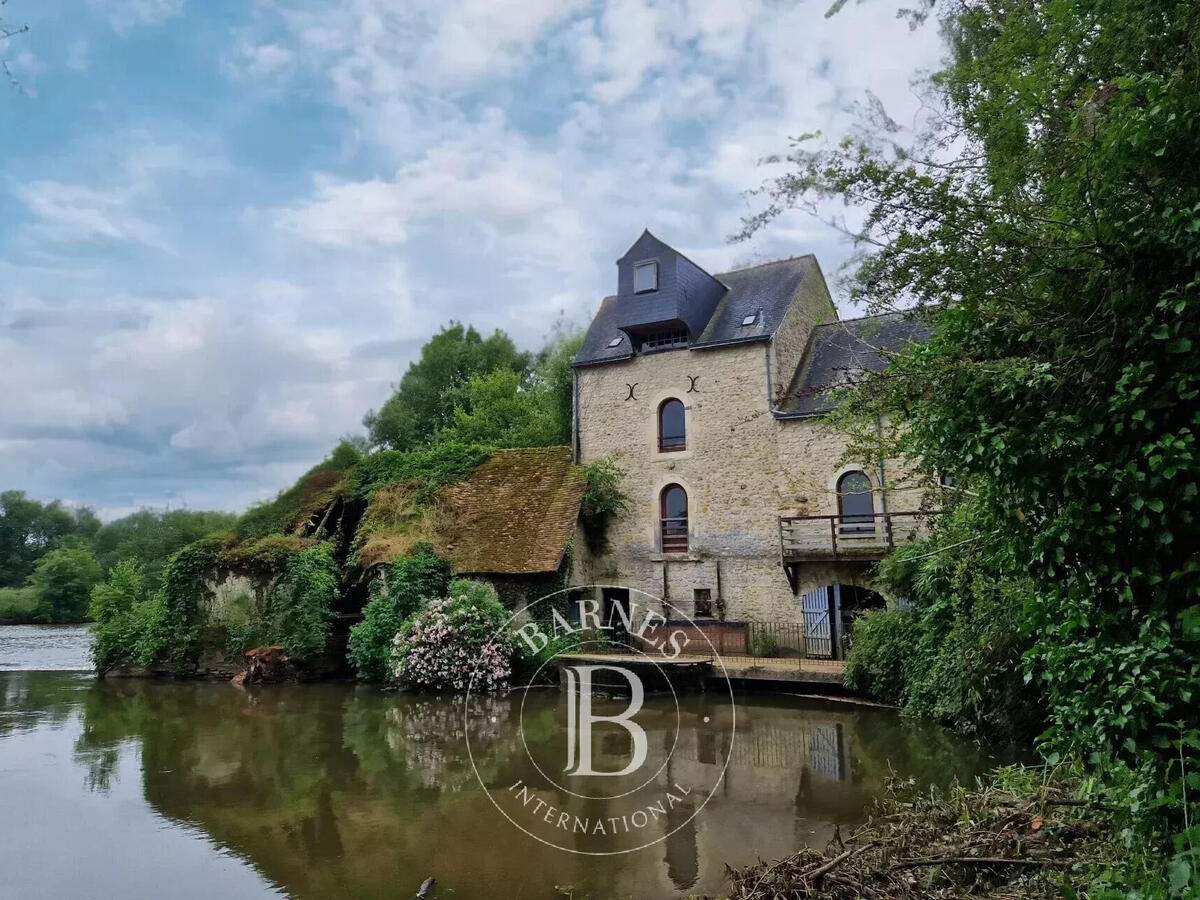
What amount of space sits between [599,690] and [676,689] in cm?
125

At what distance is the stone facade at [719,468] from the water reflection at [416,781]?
383cm

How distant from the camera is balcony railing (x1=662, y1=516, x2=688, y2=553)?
16.7 metres

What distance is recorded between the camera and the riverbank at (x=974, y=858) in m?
3.83

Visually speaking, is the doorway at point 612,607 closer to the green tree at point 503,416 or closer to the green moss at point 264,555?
the green moss at point 264,555

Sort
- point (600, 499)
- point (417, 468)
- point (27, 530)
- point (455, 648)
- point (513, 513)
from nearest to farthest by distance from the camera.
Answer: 1. point (455, 648)
2. point (513, 513)
3. point (600, 499)
4. point (417, 468)
5. point (27, 530)

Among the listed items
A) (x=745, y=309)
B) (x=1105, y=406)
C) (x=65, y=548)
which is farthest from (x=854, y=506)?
(x=65, y=548)

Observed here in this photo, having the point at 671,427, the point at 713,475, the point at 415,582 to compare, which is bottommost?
the point at 415,582

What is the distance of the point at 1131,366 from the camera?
319 cm

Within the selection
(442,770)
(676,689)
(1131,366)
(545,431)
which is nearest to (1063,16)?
(1131,366)

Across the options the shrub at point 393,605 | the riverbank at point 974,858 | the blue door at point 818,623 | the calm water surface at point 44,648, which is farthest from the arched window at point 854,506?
the calm water surface at point 44,648

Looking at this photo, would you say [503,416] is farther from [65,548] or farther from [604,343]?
[65,548]

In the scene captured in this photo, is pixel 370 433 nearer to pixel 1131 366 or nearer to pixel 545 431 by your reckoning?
pixel 545 431

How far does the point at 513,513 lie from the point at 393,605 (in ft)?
10.2

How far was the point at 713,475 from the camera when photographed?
16344mm
